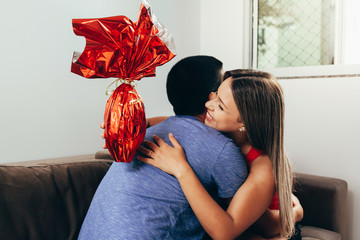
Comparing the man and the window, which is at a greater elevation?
the window

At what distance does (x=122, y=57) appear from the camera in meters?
0.78

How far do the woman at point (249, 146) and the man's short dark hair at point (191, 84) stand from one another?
4 centimetres

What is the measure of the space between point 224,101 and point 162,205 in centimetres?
38

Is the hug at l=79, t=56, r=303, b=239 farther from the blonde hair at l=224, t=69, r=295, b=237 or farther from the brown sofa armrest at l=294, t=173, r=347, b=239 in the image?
the brown sofa armrest at l=294, t=173, r=347, b=239

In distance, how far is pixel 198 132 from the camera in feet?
2.82

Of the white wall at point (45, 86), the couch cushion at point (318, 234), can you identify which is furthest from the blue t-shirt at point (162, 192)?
the white wall at point (45, 86)

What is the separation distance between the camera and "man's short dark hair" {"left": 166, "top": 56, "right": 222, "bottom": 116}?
3.23ft

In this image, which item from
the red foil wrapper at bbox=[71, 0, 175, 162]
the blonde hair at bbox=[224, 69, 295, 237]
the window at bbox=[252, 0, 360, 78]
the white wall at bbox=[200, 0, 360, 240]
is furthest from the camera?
the window at bbox=[252, 0, 360, 78]

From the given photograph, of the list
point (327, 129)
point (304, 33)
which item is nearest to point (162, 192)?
point (327, 129)

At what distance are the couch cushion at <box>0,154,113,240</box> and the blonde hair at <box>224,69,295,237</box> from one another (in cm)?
67

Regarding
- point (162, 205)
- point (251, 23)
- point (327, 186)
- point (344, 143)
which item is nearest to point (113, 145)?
point (162, 205)

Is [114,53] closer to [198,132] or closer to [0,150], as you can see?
[198,132]

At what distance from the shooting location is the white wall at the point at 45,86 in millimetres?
1664

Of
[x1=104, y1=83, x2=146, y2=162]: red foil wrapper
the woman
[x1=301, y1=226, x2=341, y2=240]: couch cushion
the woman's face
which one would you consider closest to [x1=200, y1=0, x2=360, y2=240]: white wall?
[x1=301, y1=226, x2=341, y2=240]: couch cushion
